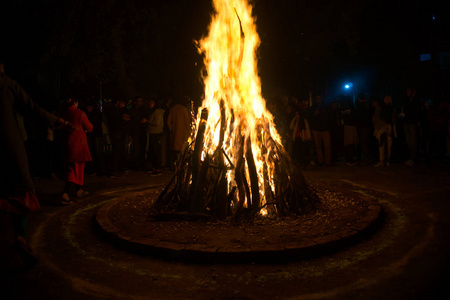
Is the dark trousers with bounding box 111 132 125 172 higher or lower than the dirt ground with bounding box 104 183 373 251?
higher

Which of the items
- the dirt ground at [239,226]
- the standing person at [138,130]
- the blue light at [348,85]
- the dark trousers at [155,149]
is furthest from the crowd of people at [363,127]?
the blue light at [348,85]

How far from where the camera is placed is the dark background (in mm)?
16703

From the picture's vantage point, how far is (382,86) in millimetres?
30906

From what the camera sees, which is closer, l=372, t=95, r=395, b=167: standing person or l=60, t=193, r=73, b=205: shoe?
l=60, t=193, r=73, b=205: shoe

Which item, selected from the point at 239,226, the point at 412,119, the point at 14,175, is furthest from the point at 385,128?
the point at 14,175

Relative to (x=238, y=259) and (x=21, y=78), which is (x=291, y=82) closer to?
(x=21, y=78)

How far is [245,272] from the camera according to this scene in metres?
4.40

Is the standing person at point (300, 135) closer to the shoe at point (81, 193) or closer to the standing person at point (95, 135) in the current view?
the standing person at point (95, 135)

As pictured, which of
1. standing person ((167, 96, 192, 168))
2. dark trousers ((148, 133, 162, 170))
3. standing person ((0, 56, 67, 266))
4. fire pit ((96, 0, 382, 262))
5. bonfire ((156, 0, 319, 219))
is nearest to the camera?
standing person ((0, 56, 67, 266))

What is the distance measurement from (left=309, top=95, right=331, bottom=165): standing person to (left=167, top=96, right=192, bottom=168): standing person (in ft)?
14.2

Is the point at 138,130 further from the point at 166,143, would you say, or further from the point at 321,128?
the point at 321,128

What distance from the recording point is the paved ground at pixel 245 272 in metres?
3.88

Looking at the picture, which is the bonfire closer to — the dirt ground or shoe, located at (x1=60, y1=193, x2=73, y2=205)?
the dirt ground

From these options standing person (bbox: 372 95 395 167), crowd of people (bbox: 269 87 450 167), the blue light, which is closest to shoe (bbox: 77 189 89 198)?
crowd of people (bbox: 269 87 450 167)
